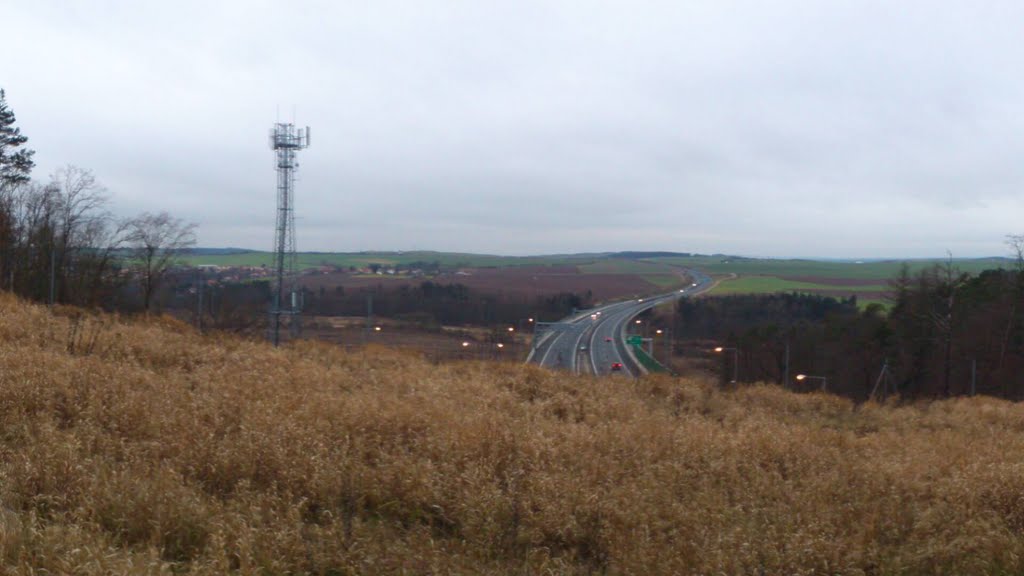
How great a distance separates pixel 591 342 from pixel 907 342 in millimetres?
8823

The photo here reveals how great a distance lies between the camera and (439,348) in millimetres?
17844

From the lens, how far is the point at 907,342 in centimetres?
2133

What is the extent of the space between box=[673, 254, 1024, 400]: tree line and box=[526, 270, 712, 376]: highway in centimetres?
221

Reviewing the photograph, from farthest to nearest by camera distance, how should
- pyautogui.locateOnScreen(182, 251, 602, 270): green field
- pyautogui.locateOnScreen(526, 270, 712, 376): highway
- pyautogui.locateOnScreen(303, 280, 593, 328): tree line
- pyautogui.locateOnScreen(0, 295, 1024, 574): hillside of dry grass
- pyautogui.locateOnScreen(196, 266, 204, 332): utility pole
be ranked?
pyautogui.locateOnScreen(182, 251, 602, 270): green field → pyautogui.locateOnScreen(303, 280, 593, 328): tree line → pyautogui.locateOnScreen(196, 266, 204, 332): utility pole → pyautogui.locateOnScreen(526, 270, 712, 376): highway → pyautogui.locateOnScreen(0, 295, 1024, 574): hillside of dry grass

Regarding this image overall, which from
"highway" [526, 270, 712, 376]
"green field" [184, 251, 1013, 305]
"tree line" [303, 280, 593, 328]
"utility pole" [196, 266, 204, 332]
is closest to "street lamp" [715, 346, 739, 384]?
"highway" [526, 270, 712, 376]

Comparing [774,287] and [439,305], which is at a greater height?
[774,287]

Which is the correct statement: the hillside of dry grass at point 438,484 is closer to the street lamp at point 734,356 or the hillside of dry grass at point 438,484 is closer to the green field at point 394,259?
the street lamp at point 734,356

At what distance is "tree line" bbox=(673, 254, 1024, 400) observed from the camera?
19844 mm

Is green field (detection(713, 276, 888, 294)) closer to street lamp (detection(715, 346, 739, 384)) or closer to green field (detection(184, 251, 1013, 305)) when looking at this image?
green field (detection(184, 251, 1013, 305))

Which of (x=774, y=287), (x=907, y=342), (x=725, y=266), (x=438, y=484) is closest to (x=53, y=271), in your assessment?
(x=438, y=484)

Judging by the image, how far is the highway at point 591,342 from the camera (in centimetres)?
1661

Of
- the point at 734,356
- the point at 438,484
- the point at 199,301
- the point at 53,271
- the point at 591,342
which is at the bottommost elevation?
the point at 734,356

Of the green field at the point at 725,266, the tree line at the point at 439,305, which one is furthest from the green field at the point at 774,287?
the tree line at the point at 439,305

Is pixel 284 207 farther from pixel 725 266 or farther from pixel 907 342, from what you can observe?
pixel 725 266
